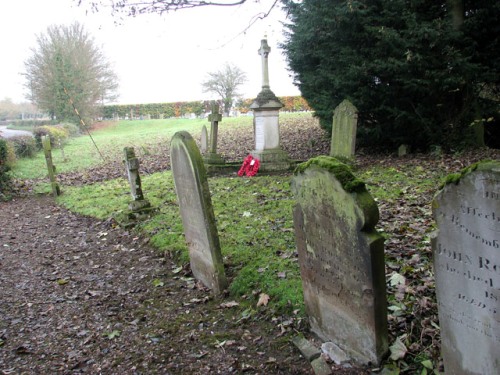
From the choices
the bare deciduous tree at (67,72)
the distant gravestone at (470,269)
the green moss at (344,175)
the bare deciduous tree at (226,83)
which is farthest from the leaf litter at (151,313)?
the bare deciduous tree at (226,83)

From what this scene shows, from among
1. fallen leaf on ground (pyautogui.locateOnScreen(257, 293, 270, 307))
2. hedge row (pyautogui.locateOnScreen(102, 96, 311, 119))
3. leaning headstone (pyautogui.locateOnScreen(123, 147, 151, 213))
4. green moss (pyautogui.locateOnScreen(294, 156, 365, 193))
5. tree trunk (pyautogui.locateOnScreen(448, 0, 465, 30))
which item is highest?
tree trunk (pyautogui.locateOnScreen(448, 0, 465, 30))

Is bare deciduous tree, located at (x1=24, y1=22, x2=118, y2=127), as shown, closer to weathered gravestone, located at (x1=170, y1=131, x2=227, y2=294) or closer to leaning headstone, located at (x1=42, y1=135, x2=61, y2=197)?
leaning headstone, located at (x1=42, y1=135, x2=61, y2=197)

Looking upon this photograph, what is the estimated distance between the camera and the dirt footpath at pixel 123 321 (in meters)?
3.62

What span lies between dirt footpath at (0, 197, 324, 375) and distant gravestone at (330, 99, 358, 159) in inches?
237

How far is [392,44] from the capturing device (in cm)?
1002

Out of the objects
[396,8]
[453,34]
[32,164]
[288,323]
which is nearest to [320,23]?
[396,8]

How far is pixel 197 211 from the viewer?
15.8ft

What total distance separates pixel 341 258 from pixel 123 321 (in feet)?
9.14

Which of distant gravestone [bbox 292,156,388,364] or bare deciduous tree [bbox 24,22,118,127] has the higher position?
bare deciduous tree [bbox 24,22,118,127]

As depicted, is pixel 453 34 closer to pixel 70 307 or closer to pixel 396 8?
pixel 396 8

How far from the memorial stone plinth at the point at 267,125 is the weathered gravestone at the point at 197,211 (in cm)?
686

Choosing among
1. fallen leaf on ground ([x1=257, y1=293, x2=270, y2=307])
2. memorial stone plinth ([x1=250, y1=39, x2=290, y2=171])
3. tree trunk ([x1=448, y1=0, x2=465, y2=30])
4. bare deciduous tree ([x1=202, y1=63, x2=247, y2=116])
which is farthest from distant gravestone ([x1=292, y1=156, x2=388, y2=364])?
bare deciduous tree ([x1=202, y1=63, x2=247, y2=116])

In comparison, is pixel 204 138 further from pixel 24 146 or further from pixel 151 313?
pixel 24 146

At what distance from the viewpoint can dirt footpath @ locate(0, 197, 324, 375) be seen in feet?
11.9
